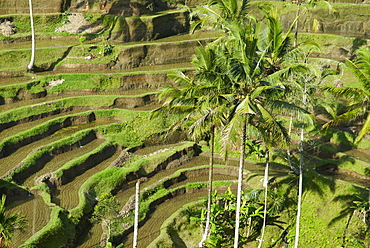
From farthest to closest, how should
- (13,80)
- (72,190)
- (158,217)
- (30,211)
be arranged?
(13,80) → (72,190) → (158,217) → (30,211)

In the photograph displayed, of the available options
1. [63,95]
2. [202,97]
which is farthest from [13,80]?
[202,97]

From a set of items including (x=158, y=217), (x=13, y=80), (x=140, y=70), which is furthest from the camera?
(x=140, y=70)

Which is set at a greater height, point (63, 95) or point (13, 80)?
point (13, 80)

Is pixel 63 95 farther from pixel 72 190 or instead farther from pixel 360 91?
pixel 360 91

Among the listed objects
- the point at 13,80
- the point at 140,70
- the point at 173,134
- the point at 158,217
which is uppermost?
the point at 13,80

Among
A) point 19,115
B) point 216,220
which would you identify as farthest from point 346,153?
point 19,115

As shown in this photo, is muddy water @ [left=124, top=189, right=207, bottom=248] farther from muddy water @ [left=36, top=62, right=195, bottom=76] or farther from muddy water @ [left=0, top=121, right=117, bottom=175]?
muddy water @ [left=36, top=62, right=195, bottom=76]
